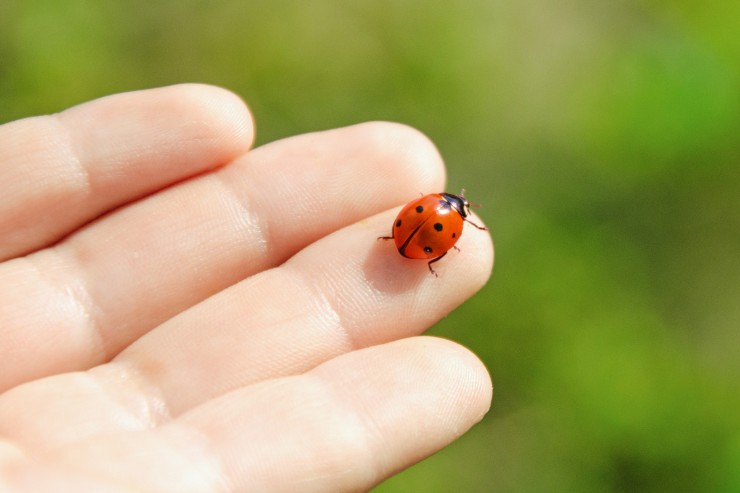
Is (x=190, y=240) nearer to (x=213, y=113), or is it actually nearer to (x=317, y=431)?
(x=213, y=113)

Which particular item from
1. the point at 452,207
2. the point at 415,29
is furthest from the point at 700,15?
the point at 452,207

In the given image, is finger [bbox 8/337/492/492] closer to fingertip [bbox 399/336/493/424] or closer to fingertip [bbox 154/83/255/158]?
fingertip [bbox 399/336/493/424]

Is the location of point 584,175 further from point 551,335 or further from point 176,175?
point 176,175

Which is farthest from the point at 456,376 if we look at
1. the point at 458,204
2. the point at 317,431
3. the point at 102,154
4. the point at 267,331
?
the point at 102,154

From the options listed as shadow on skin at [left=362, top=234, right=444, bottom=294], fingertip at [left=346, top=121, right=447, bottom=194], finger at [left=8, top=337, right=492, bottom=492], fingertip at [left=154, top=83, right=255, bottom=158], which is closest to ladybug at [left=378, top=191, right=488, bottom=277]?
shadow on skin at [left=362, top=234, right=444, bottom=294]

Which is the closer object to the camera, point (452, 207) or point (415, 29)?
point (452, 207)
